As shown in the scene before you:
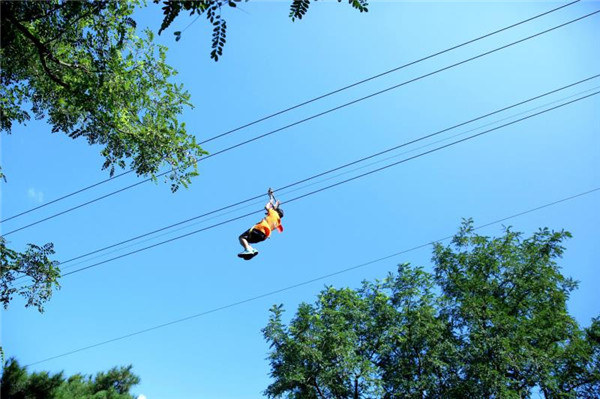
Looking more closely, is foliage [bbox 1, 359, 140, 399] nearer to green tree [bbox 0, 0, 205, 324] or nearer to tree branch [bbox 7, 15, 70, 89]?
green tree [bbox 0, 0, 205, 324]

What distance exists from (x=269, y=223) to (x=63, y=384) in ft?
45.3

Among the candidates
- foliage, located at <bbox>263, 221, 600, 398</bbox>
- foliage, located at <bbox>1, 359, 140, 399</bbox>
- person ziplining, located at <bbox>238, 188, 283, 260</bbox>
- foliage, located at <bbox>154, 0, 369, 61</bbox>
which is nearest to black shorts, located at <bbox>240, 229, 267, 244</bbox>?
person ziplining, located at <bbox>238, 188, 283, 260</bbox>

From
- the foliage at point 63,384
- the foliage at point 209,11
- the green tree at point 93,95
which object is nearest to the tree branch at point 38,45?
the green tree at point 93,95

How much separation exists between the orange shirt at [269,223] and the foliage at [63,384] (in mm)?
13362

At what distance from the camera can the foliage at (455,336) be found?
14.3m

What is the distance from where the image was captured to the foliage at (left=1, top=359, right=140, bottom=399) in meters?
14.6

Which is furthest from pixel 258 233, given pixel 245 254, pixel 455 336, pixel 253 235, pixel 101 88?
pixel 455 336

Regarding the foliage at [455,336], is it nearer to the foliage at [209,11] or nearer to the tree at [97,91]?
the tree at [97,91]

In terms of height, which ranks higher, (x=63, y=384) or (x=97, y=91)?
(x=97, y=91)

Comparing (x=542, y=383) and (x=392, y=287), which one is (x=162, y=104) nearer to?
(x=392, y=287)

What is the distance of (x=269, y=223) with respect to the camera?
816cm

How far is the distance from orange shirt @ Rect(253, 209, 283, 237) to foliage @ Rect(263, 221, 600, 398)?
9412 mm

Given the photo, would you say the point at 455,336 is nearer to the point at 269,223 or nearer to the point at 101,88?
the point at 269,223

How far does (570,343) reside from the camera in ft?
49.4
